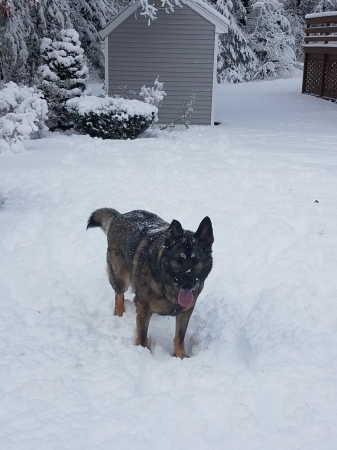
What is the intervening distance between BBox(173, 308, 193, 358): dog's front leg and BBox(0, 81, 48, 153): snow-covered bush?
22.2ft

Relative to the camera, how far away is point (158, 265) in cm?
378

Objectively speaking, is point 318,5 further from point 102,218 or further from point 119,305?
point 119,305

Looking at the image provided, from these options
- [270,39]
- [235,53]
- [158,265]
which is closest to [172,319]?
[158,265]

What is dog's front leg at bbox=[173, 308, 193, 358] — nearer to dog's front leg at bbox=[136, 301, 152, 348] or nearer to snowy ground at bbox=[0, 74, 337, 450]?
snowy ground at bbox=[0, 74, 337, 450]

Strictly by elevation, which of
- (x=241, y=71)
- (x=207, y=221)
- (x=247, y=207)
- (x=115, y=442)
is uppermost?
(x=241, y=71)

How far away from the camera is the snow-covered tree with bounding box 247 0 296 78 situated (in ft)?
90.2

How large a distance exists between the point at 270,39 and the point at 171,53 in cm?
1495

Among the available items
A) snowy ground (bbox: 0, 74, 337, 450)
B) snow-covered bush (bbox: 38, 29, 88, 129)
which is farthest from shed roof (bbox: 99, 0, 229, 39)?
snowy ground (bbox: 0, 74, 337, 450)

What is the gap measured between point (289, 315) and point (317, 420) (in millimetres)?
1438

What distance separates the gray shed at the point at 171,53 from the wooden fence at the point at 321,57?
506 centimetres

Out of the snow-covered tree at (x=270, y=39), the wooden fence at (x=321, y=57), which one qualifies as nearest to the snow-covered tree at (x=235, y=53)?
the snow-covered tree at (x=270, y=39)

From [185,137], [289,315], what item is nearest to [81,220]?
[289,315]

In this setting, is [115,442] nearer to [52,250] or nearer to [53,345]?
[53,345]

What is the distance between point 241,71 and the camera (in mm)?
27859
